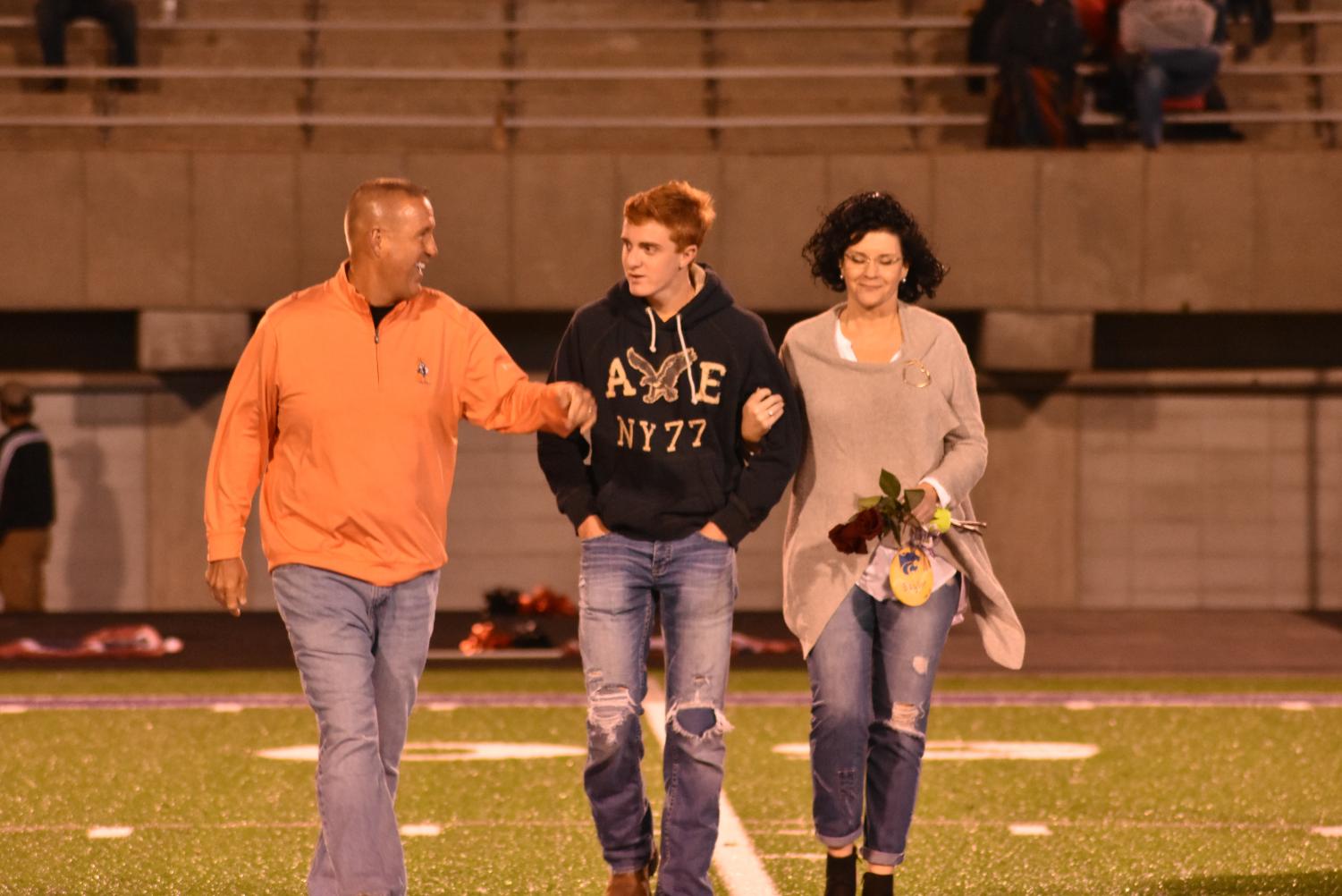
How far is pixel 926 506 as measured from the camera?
614 cm

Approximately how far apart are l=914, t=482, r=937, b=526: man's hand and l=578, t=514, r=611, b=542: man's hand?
0.87m

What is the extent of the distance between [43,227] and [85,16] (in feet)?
7.46

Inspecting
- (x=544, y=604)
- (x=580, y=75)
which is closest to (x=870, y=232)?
(x=544, y=604)

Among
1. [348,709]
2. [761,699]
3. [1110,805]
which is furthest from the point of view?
[761,699]

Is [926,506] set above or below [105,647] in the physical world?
above

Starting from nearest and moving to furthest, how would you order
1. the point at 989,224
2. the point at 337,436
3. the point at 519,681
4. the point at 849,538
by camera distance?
1. the point at 337,436
2. the point at 849,538
3. the point at 519,681
4. the point at 989,224

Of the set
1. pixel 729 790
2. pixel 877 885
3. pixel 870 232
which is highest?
pixel 870 232

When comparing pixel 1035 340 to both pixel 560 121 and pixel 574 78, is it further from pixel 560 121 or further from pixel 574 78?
pixel 574 78

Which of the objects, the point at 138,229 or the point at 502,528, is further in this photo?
the point at 502,528

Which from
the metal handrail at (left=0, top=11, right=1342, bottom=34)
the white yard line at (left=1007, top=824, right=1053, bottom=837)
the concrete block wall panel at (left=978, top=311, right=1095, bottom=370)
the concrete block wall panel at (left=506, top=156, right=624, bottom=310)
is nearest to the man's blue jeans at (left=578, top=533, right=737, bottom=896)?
the white yard line at (left=1007, top=824, right=1053, bottom=837)

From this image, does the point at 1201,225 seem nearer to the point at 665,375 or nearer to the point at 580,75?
the point at 580,75

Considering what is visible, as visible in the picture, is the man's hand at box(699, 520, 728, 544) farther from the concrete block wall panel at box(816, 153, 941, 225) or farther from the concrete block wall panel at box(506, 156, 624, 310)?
the concrete block wall panel at box(816, 153, 941, 225)

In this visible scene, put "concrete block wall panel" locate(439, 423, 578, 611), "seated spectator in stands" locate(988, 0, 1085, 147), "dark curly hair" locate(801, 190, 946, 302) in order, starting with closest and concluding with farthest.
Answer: "dark curly hair" locate(801, 190, 946, 302) → "seated spectator in stands" locate(988, 0, 1085, 147) → "concrete block wall panel" locate(439, 423, 578, 611)

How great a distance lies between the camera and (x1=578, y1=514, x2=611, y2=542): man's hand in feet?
20.4
